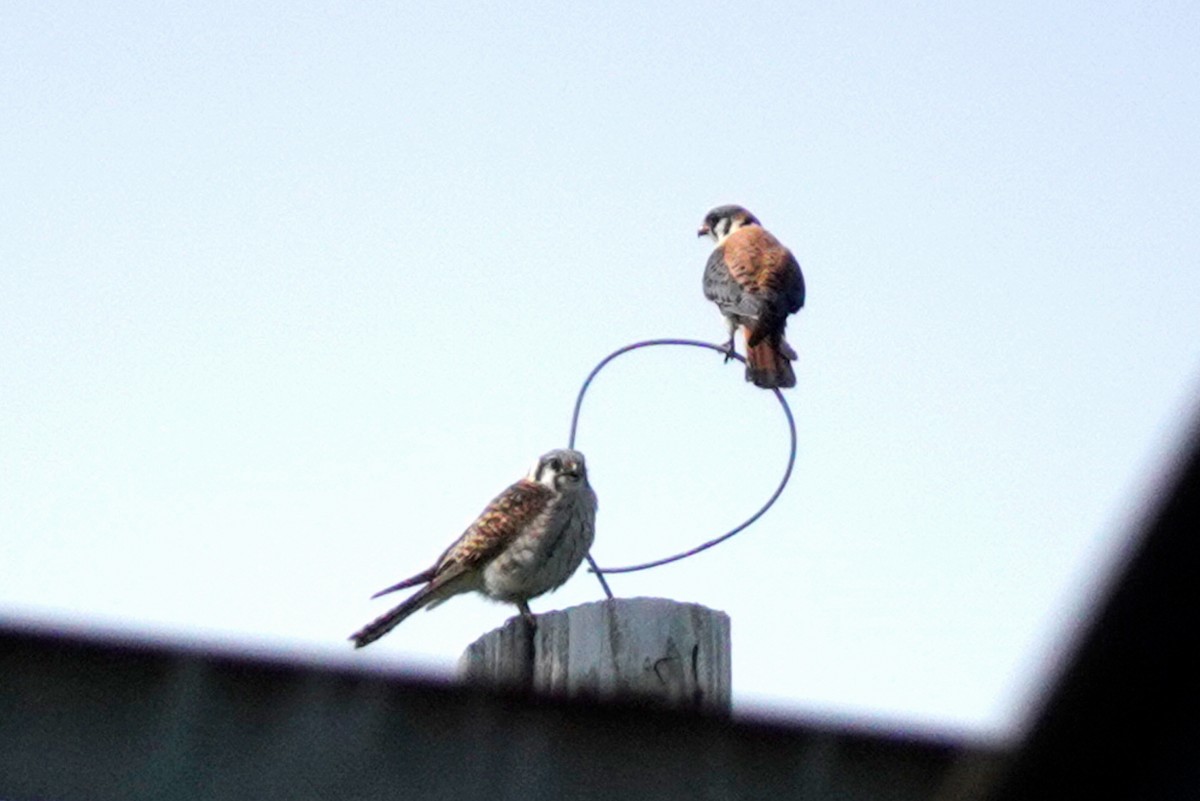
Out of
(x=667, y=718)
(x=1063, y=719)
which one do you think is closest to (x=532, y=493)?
(x=667, y=718)

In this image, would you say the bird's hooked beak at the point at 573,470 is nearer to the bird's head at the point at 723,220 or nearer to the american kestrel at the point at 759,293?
the american kestrel at the point at 759,293

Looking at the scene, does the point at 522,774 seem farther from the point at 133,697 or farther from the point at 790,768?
the point at 133,697

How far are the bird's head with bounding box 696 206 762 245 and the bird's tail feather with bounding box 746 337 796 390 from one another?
2.23 m

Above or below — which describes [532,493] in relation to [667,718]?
above

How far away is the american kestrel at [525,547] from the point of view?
503 centimetres

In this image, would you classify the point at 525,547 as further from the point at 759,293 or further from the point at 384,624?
the point at 759,293

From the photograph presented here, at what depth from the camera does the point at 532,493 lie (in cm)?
517

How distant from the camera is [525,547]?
5023mm

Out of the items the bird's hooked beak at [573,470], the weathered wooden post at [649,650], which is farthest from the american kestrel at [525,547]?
the weathered wooden post at [649,650]

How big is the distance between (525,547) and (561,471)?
313 mm

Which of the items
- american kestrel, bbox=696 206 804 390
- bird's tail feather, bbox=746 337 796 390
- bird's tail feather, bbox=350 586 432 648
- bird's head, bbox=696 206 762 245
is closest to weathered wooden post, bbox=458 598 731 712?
bird's tail feather, bbox=350 586 432 648

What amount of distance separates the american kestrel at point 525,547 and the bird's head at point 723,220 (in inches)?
181

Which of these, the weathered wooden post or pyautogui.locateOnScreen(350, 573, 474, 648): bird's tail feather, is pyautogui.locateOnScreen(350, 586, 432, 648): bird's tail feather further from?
the weathered wooden post

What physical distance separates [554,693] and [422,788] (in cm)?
14
